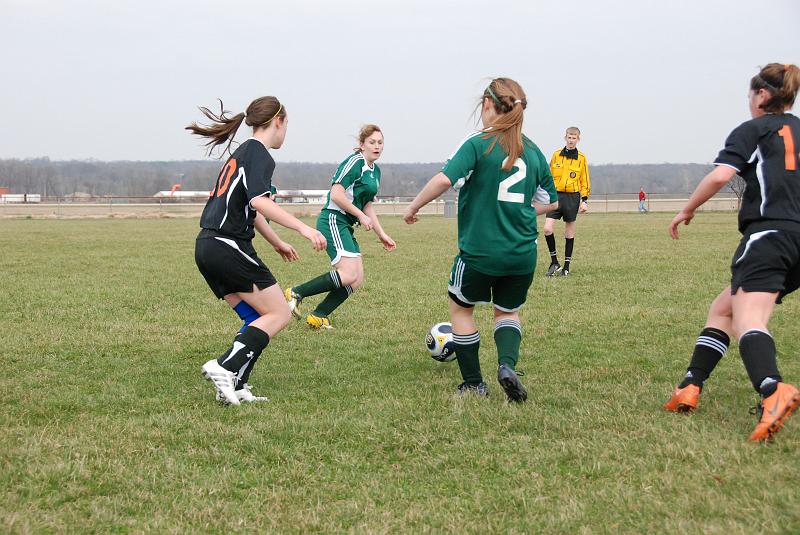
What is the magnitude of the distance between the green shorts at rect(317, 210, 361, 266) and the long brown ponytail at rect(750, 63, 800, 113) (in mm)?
4548

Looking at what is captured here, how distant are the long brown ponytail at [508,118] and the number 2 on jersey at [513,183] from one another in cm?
7

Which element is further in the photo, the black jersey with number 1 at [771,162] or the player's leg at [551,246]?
the player's leg at [551,246]

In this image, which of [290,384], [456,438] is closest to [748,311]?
[456,438]

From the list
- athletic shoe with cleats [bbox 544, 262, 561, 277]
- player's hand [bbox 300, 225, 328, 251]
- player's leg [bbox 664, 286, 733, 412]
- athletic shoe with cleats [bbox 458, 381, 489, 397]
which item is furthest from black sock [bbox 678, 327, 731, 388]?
athletic shoe with cleats [bbox 544, 262, 561, 277]

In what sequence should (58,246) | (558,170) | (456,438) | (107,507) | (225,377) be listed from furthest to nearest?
(58,246)
(558,170)
(225,377)
(456,438)
(107,507)

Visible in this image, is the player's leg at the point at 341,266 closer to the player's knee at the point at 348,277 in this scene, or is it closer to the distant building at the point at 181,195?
the player's knee at the point at 348,277

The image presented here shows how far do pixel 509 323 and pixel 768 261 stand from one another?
1.61m

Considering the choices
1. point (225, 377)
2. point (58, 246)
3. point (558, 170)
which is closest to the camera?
point (225, 377)

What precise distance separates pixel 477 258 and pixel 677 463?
1664 millimetres

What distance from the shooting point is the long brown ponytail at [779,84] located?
160 inches

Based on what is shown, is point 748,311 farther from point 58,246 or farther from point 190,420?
point 58,246

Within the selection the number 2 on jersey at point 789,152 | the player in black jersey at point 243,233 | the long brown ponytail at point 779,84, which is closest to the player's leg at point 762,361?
the number 2 on jersey at point 789,152

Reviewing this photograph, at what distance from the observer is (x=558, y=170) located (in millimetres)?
12852

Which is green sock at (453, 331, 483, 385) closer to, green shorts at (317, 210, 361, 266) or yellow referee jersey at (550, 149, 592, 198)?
green shorts at (317, 210, 361, 266)
